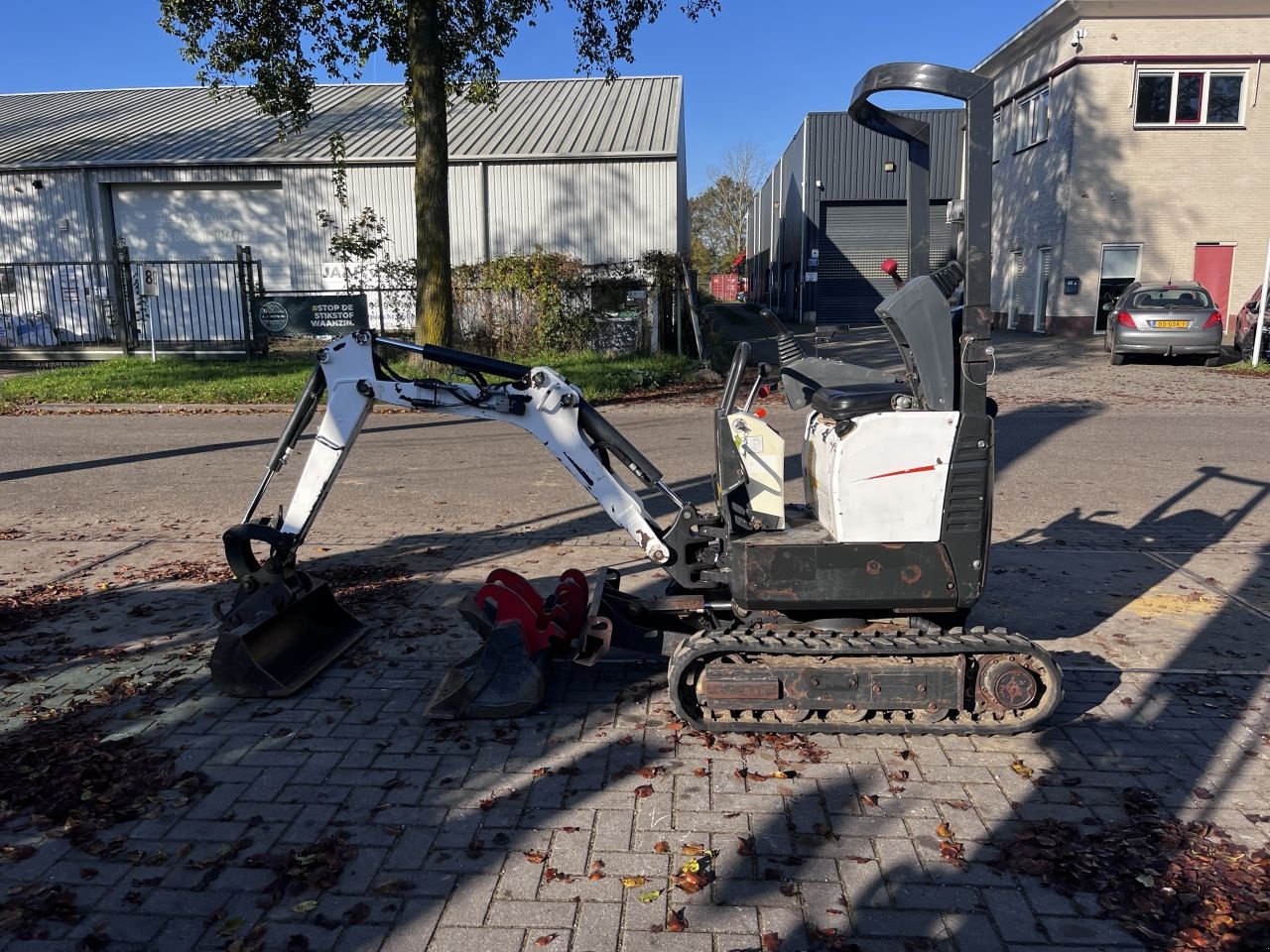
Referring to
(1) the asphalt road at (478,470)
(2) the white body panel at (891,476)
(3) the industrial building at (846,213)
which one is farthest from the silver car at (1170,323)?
(3) the industrial building at (846,213)

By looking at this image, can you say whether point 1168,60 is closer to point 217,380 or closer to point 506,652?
point 217,380

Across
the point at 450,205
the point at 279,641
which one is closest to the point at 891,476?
the point at 279,641

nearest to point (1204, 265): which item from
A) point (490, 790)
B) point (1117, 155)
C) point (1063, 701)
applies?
point (1117, 155)

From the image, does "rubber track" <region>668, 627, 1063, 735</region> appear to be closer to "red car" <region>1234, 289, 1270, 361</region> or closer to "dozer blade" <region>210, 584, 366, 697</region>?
"dozer blade" <region>210, 584, 366, 697</region>

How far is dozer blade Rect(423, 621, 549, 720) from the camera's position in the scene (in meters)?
4.45

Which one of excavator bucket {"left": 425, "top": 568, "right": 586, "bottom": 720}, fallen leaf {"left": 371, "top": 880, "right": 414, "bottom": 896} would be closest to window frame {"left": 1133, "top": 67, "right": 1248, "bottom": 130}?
excavator bucket {"left": 425, "top": 568, "right": 586, "bottom": 720}

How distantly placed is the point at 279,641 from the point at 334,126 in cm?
2679

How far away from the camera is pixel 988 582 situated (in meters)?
6.47

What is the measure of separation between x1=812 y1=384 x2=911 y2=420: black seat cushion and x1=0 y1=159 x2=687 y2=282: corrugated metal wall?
21.1m

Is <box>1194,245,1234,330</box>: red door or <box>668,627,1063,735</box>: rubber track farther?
<box>1194,245,1234,330</box>: red door

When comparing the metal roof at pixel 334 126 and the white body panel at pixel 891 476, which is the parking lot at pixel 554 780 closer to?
the white body panel at pixel 891 476

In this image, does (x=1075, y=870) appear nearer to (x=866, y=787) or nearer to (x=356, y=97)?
(x=866, y=787)

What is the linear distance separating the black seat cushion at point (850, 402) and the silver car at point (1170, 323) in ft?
59.2

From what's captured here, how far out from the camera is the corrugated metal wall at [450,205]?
2503 cm
